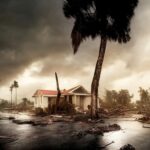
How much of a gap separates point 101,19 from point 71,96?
24.0 meters

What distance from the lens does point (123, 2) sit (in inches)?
797

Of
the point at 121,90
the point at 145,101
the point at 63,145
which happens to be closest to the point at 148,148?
the point at 63,145

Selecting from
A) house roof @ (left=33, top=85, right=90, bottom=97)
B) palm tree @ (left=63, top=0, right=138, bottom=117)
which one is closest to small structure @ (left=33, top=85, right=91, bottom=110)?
house roof @ (left=33, top=85, right=90, bottom=97)

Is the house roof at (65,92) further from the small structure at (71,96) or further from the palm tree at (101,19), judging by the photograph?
the palm tree at (101,19)

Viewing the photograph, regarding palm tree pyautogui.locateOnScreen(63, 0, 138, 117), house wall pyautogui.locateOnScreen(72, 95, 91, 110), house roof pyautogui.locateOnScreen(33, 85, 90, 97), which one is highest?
palm tree pyautogui.locateOnScreen(63, 0, 138, 117)

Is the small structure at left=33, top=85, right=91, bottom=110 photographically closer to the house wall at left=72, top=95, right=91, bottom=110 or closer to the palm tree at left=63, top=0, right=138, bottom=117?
the house wall at left=72, top=95, right=91, bottom=110

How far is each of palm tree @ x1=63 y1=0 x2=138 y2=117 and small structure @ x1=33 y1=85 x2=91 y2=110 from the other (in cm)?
2014

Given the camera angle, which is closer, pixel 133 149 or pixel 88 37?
pixel 133 149

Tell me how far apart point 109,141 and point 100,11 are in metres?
14.8

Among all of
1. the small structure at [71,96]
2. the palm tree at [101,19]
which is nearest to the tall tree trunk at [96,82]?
the palm tree at [101,19]

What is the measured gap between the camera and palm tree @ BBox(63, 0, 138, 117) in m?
20.2

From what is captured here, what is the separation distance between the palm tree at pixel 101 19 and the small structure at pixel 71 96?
20138 millimetres

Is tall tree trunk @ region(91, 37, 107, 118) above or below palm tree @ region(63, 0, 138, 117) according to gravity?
below

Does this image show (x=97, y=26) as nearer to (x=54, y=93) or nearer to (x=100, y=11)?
(x=100, y=11)
